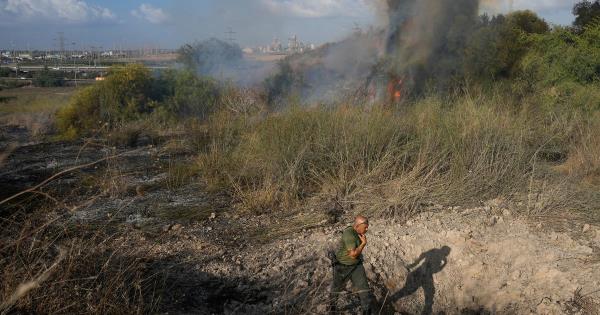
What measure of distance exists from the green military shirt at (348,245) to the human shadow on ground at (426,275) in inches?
45.2

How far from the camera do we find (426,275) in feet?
18.8

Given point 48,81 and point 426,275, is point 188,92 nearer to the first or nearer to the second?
point 426,275

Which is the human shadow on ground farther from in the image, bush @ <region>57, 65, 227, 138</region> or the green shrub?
the green shrub

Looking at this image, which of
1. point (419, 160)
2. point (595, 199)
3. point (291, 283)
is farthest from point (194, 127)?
point (595, 199)

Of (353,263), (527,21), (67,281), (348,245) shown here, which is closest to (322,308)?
(353,263)

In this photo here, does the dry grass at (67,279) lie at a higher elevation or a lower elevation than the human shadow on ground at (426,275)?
higher

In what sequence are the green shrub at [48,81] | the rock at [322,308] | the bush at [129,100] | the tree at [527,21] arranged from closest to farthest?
the rock at [322,308], the bush at [129,100], the tree at [527,21], the green shrub at [48,81]

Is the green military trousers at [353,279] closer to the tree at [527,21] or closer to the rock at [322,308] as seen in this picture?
the rock at [322,308]

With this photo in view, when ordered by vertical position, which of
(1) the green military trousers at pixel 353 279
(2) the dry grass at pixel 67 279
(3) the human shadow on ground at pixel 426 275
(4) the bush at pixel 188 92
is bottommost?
(3) the human shadow on ground at pixel 426 275

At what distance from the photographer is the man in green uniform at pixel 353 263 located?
15.0 feet

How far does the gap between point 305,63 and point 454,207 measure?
10338 mm

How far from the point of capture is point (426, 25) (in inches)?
582

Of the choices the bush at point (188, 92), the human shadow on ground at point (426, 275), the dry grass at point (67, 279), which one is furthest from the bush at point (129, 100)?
the dry grass at point (67, 279)

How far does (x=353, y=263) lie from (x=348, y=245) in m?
0.19
